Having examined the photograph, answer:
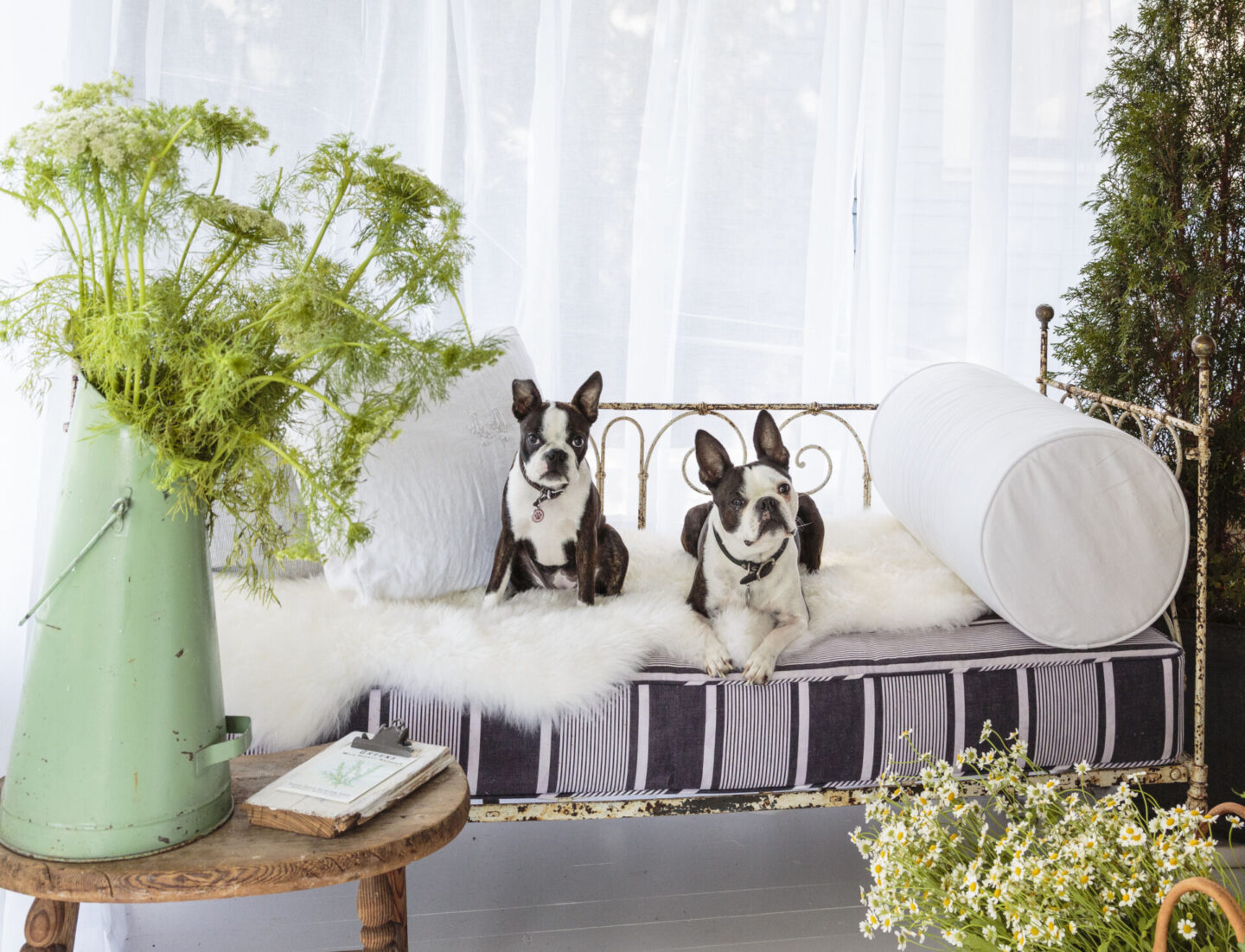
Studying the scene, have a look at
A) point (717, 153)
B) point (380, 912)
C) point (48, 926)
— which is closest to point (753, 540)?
point (380, 912)

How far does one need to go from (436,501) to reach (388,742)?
69cm

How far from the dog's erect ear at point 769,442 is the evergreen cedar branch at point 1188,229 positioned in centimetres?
94

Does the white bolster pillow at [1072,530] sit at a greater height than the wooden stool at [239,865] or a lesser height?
greater

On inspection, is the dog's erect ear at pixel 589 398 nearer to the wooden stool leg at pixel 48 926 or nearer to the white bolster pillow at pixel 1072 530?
the white bolster pillow at pixel 1072 530

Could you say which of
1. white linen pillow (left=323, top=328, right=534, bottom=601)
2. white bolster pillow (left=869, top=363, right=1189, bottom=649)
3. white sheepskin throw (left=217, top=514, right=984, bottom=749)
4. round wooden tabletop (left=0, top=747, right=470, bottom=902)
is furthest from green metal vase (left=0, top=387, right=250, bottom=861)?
white bolster pillow (left=869, top=363, right=1189, bottom=649)

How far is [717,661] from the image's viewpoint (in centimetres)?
171

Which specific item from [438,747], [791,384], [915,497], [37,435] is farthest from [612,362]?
[438,747]

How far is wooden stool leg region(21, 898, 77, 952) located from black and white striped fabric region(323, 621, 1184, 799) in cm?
55

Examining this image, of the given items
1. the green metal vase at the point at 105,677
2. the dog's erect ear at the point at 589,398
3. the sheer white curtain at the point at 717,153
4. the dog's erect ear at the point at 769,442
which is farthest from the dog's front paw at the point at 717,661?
the sheer white curtain at the point at 717,153

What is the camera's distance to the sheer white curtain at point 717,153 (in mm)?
2625

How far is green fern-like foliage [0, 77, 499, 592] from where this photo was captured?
3.27 feet

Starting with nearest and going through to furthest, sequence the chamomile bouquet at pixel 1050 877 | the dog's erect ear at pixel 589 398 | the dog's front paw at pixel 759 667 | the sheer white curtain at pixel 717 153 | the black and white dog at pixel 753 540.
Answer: the chamomile bouquet at pixel 1050 877 < the dog's front paw at pixel 759 667 < the black and white dog at pixel 753 540 < the dog's erect ear at pixel 589 398 < the sheer white curtain at pixel 717 153

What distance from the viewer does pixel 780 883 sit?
1.95 meters

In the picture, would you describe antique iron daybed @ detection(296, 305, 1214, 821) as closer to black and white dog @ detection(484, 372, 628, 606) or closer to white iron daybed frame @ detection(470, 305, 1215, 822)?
white iron daybed frame @ detection(470, 305, 1215, 822)
